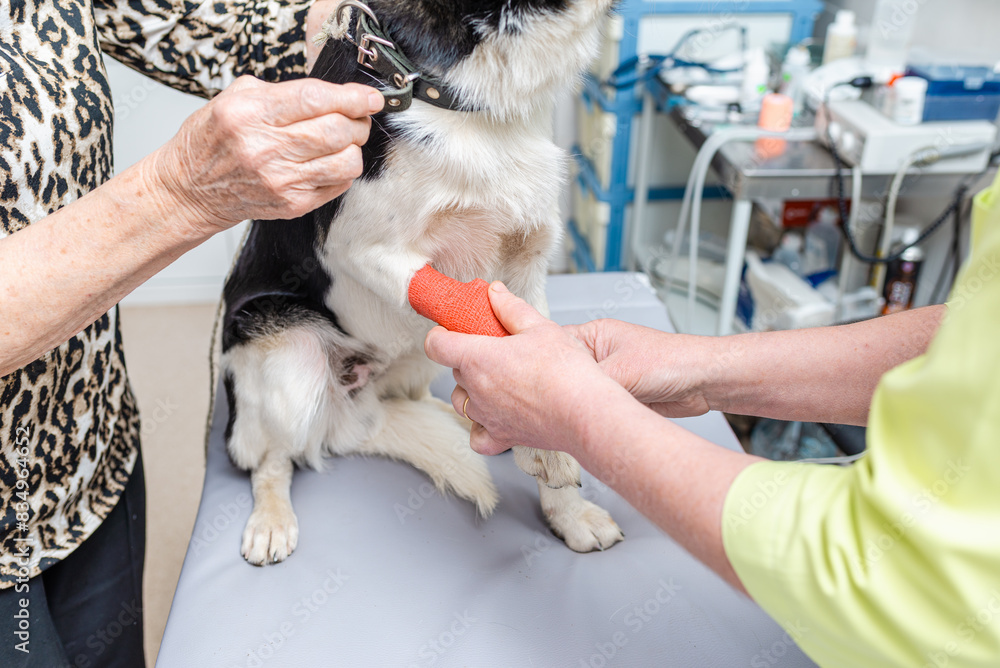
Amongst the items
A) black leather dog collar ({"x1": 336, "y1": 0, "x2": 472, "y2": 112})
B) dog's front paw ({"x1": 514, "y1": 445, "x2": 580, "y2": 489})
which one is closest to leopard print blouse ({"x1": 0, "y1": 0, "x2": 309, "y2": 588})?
black leather dog collar ({"x1": 336, "y1": 0, "x2": 472, "y2": 112})

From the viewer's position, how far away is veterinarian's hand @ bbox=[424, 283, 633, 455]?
0.57 metres

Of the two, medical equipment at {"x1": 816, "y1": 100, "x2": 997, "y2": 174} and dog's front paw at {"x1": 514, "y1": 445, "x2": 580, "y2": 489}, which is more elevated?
medical equipment at {"x1": 816, "y1": 100, "x2": 997, "y2": 174}

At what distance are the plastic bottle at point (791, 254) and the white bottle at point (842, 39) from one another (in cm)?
50

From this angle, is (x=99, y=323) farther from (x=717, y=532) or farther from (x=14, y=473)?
(x=717, y=532)

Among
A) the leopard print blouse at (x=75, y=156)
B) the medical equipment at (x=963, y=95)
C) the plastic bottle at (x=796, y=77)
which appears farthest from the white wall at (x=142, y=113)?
the medical equipment at (x=963, y=95)

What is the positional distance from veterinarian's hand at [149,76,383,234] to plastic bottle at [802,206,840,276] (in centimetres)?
172

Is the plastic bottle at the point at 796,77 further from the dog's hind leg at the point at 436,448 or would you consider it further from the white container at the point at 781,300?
the dog's hind leg at the point at 436,448

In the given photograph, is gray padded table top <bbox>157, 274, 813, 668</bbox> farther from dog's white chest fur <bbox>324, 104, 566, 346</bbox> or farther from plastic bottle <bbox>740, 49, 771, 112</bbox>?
plastic bottle <bbox>740, 49, 771, 112</bbox>

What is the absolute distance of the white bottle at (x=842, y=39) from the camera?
5.78 feet

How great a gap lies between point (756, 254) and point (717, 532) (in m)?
1.77

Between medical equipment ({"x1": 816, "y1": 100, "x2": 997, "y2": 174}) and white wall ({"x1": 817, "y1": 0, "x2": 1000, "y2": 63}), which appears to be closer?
medical equipment ({"x1": 816, "y1": 100, "x2": 997, "y2": 174})

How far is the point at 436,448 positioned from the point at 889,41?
5.08 ft

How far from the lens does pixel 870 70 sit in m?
1.67

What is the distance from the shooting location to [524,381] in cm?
61
